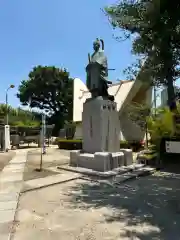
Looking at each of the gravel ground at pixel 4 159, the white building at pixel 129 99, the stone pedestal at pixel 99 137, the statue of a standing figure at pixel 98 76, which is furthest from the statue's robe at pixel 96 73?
the white building at pixel 129 99

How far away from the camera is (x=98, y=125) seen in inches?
356

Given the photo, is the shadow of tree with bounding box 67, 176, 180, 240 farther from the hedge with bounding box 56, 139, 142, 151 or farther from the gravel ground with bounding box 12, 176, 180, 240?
the hedge with bounding box 56, 139, 142, 151

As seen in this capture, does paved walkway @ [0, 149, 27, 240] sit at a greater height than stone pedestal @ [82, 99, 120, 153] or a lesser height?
lesser

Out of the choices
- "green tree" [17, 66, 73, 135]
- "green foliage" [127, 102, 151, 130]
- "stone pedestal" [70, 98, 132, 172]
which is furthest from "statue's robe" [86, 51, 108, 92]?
"green tree" [17, 66, 73, 135]

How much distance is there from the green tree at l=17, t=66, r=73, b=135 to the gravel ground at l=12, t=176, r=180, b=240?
3397 centimetres

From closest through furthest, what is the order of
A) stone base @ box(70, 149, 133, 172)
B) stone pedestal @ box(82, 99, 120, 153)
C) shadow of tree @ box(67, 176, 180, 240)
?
shadow of tree @ box(67, 176, 180, 240) → stone base @ box(70, 149, 133, 172) → stone pedestal @ box(82, 99, 120, 153)

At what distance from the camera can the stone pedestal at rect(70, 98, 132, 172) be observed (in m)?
8.88

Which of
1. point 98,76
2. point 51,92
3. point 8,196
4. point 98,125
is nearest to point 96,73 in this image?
point 98,76

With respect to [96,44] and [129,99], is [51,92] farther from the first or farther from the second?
[96,44]

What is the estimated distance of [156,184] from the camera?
23.2 ft

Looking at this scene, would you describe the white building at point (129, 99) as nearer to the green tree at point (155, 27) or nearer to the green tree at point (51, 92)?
the green tree at point (155, 27)

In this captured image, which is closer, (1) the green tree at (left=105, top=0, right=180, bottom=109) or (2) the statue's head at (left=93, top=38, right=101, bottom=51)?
(1) the green tree at (left=105, top=0, right=180, bottom=109)

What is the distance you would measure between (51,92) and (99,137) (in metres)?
32.3

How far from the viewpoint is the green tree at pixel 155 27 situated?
4.62m
